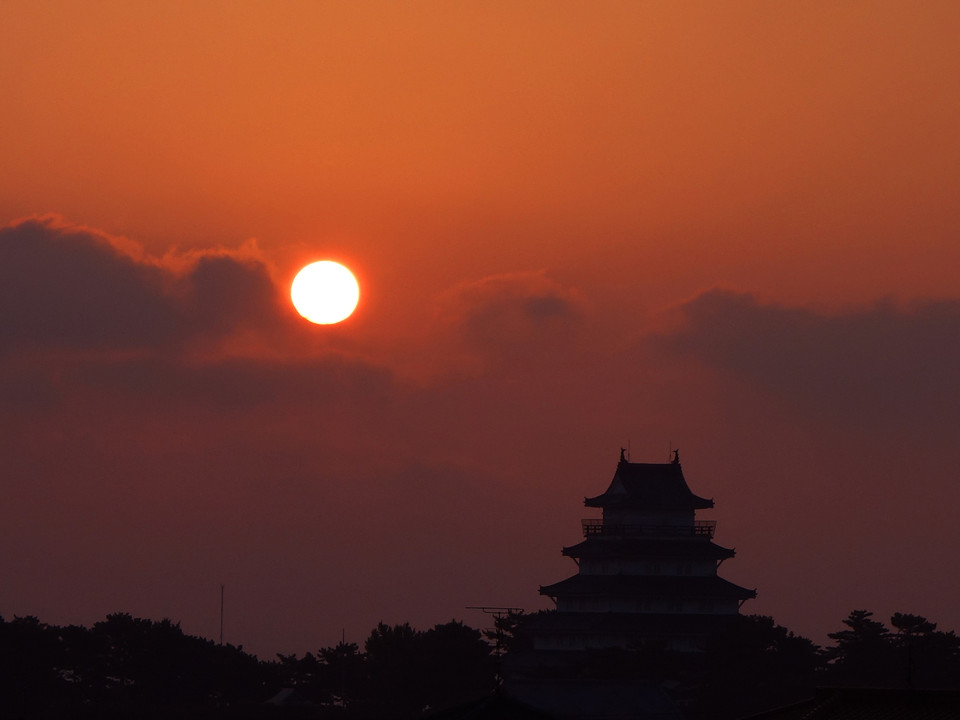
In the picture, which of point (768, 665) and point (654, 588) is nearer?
point (768, 665)

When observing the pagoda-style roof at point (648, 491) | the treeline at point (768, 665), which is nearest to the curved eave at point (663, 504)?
the pagoda-style roof at point (648, 491)

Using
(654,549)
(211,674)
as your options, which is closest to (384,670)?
(211,674)

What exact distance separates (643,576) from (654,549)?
2.29 metres

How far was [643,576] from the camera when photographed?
416 feet

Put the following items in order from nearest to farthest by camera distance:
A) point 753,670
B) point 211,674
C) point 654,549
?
point 753,670
point 211,674
point 654,549

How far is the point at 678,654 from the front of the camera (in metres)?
117

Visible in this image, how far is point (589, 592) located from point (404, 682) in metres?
19.4

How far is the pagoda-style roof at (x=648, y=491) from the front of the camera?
130 metres

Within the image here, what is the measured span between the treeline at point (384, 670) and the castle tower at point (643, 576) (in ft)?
14.7

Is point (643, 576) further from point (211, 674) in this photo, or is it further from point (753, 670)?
point (211, 674)

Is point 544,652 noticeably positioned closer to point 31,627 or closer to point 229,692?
→ point 229,692

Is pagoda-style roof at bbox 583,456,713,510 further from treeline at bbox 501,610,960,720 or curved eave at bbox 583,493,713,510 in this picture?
treeline at bbox 501,610,960,720

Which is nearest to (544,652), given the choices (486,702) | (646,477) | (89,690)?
(646,477)

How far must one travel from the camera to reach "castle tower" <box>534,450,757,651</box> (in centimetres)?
12300
